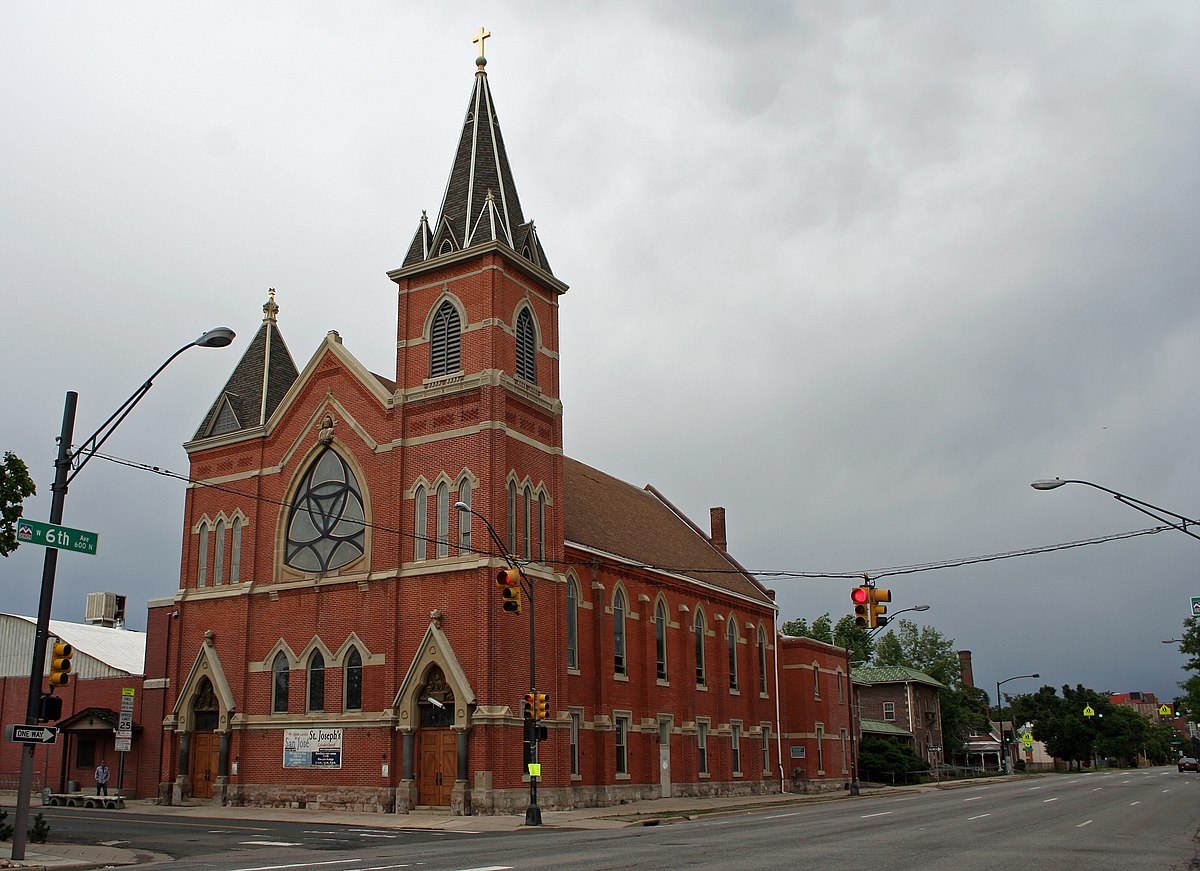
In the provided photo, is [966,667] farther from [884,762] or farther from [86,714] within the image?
[86,714]

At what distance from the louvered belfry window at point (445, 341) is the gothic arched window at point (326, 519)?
5247mm

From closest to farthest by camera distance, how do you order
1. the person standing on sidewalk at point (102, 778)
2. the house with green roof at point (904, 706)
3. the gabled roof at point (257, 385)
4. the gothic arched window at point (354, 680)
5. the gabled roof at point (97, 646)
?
the gothic arched window at point (354, 680) → the person standing on sidewalk at point (102, 778) → the gabled roof at point (257, 385) → the gabled roof at point (97, 646) → the house with green roof at point (904, 706)

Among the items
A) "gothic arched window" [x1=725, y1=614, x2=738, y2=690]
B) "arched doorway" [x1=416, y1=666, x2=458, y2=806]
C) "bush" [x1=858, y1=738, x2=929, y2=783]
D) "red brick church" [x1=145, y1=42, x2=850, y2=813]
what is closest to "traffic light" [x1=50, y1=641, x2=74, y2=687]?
"red brick church" [x1=145, y1=42, x2=850, y2=813]

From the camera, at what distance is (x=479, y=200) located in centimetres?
4166

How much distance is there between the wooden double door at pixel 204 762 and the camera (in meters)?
41.6

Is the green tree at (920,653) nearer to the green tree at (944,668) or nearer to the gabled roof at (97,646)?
the green tree at (944,668)

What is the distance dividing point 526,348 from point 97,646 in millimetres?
30678

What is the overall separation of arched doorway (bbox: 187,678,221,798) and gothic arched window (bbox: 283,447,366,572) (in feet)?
20.8

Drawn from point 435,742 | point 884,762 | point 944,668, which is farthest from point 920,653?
point 435,742

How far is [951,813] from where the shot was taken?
3294 centimetres

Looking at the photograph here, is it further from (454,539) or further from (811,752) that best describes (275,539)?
(811,752)

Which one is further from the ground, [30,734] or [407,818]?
[30,734]

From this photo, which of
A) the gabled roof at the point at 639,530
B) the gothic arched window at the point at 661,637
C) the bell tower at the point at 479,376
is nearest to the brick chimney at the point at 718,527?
the gabled roof at the point at 639,530

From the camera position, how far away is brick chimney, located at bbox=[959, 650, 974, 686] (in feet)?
391
